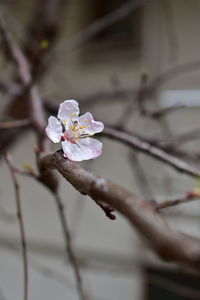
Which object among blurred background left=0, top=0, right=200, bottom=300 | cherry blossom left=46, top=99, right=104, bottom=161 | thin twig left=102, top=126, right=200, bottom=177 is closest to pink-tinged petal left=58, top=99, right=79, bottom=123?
cherry blossom left=46, top=99, right=104, bottom=161

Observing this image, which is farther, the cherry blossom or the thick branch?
the cherry blossom

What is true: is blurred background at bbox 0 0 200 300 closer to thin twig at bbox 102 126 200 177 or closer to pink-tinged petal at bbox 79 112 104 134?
thin twig at bbox 102 126 200 177

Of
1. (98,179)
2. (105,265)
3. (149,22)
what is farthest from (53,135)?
(105,265)

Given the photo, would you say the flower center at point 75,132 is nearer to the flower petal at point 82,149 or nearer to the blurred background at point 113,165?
the flower petal at point 82,149

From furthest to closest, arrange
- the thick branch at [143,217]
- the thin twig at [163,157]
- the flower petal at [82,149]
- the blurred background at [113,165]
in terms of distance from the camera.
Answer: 1. the blurred background at [113,165]
2. the thin twig at [163,157]
3. the flower petal at [82,149]
4. the thick branch at [143,217]

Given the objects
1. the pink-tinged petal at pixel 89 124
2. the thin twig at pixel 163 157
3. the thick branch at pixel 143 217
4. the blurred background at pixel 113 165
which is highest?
the blurred background at pixel 113 165

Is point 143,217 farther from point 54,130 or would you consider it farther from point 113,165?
point 113,165

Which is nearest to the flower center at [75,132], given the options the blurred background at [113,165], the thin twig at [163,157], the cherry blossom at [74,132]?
the cherry blossom at [74,132]
